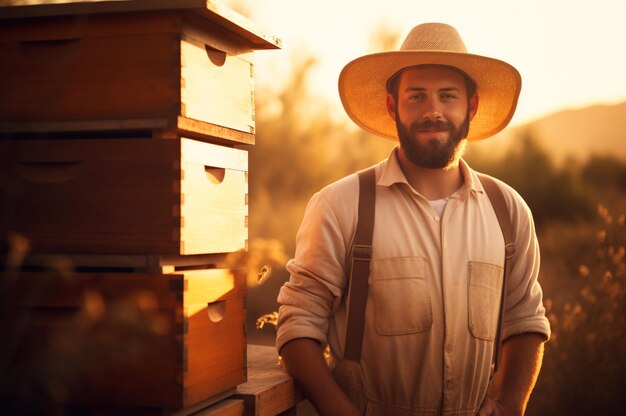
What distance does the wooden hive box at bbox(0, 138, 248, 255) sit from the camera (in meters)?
2.64

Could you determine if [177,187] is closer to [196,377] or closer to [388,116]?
[196,377]

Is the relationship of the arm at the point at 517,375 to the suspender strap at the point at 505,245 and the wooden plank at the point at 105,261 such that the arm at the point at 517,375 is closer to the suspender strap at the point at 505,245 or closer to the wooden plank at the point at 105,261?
the suspender strap at the point at 505,245

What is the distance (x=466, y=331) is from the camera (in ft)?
11.4

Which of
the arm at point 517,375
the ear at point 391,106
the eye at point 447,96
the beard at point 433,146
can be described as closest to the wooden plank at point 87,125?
the beard at point 433,146

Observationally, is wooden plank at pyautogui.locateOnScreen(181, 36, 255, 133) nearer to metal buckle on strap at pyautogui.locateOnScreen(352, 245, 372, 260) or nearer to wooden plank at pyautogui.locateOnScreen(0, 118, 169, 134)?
wooden plank at pyautogui.locateOnScreen(0, 118, 169, 134)

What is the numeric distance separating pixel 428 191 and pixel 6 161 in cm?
197

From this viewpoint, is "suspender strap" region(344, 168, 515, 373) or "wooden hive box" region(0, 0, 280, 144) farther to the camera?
"suspender strap" region(344, 168, 515, 373)

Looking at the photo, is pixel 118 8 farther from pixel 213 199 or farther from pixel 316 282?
pixel 316 282

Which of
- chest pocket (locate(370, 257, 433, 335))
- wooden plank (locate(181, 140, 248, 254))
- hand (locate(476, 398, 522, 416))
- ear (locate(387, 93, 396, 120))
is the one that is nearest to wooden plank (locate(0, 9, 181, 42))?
wooden plank (locate(181, 140, 248, 254))

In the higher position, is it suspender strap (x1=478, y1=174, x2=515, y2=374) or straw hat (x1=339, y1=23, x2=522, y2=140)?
straw hat (x1=339, y1=23, x2=522, y2=140)

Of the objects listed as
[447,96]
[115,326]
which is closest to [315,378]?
[115,326]

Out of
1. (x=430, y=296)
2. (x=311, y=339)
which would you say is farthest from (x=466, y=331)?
(x=311, y=339)

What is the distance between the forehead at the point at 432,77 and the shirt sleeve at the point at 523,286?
653mm

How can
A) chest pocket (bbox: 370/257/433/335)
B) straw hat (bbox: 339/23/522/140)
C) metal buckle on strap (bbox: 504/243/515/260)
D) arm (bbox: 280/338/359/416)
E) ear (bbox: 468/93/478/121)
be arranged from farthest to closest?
ear (bbox: 468/93/478/121)
straw hat (bbox: 339/23/522/140)
metal buckle on strap (bbox: 504/243/515/260)
chest pocket (bbox: 370/257/433/335)
arm (bbox: 280/338/359/416)
